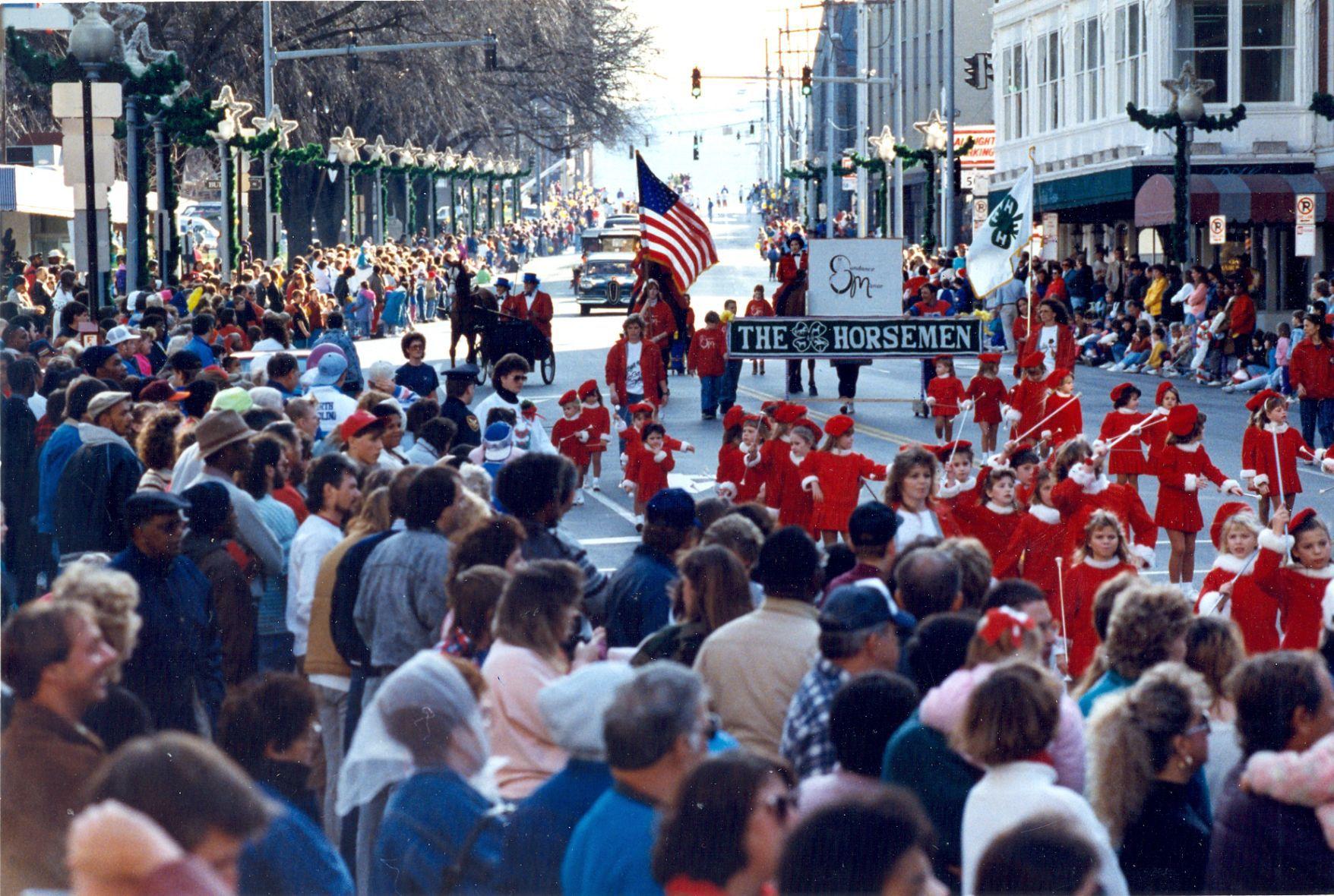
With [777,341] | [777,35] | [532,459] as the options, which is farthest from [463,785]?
[777,35]

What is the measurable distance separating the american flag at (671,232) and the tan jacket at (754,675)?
15.2 m

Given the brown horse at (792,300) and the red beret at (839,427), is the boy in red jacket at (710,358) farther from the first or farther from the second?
the red beret at (839,427)

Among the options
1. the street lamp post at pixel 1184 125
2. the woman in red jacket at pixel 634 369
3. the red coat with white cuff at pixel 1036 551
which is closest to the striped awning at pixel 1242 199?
the street lamp post at pixel 1184 125

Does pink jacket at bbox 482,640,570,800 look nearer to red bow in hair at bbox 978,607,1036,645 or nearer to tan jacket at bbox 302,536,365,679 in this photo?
red bow in hair at bbox 978,607,1036,645

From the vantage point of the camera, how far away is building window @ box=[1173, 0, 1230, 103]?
40.6 m

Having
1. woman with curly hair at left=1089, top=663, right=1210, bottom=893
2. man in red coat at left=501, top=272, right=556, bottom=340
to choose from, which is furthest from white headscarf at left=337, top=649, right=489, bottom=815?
man in red coat at left=501, top=272, right=556, bottom=340

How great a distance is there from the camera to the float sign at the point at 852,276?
21.6 meters

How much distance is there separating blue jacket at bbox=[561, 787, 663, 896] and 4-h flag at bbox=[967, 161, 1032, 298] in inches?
661

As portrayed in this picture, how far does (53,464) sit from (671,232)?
467 inches

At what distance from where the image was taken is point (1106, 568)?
31.7 feet

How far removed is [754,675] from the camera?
621 centimetres

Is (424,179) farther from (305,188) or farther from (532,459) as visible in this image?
(532,459)

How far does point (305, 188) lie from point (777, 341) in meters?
36.9

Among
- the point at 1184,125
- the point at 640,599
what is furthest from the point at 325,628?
the point at 1184,125
